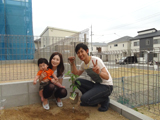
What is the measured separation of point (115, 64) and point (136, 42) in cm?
2286

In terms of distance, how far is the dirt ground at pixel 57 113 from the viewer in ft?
6.01

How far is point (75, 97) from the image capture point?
2066mm

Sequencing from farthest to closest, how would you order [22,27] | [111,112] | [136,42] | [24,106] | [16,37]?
[136,42] < [22,27] < [16,37] < [24,106] < [111,112]

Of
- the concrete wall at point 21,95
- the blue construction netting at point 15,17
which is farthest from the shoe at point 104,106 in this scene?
the blue construction netting at point 15,17

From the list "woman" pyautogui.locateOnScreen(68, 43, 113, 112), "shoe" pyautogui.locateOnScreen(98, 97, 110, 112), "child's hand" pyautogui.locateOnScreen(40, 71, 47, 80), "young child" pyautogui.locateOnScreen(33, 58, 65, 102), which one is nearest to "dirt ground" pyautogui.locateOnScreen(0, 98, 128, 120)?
"shoe" pyautogui.locateOnScreen(98, 97, 110, 112)

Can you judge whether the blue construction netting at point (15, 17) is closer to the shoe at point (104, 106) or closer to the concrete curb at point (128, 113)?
the shoe at point (104, 106)

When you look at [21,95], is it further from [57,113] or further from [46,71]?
[57,113]

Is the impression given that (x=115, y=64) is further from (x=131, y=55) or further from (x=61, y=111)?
(x=61, y=111)

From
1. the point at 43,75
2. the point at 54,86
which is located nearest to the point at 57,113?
the point at 54,86

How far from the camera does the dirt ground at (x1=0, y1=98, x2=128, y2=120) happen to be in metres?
1.83

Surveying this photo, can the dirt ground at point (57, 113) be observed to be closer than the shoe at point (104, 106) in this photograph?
Yes

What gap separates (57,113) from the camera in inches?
78.4

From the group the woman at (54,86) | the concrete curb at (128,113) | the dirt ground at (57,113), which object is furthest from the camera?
the woman at (54,86)

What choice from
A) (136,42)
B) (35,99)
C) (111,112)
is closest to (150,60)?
(111,112)
